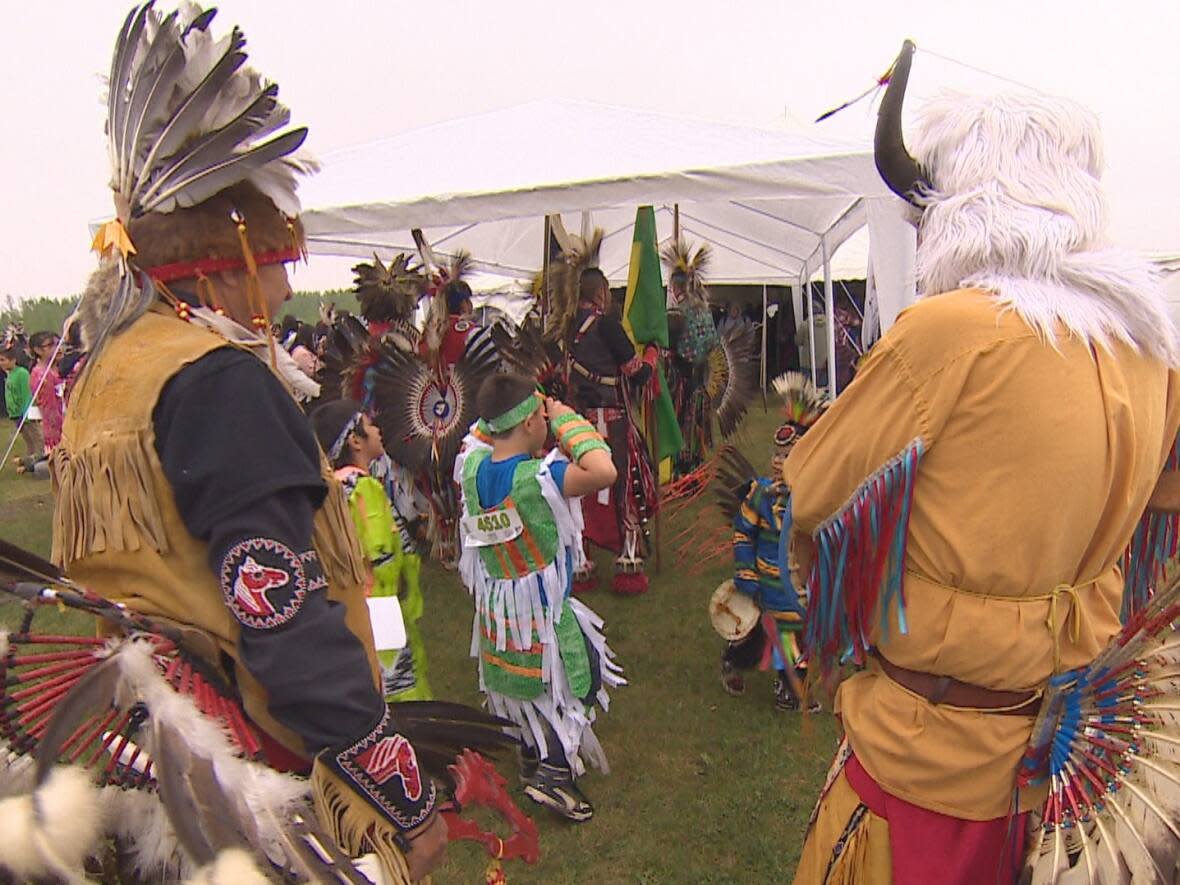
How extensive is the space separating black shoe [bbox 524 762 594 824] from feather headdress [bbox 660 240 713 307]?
212 inches

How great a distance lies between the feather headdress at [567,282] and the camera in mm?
5711

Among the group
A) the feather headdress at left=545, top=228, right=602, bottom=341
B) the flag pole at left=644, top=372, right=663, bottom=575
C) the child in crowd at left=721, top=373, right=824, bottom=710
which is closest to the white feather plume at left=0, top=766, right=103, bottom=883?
the child in crowd at left=721, top=373, right=824, bottom=710

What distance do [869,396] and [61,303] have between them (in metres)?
29.6

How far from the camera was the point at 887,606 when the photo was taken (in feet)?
5.09

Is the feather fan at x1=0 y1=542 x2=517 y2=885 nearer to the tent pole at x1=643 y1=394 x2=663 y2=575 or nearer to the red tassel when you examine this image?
the red tassel

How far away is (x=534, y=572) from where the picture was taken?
9.96 feet

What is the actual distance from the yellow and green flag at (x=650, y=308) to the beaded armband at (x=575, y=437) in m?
2.77

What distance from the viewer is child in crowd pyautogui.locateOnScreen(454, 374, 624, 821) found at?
2.89m

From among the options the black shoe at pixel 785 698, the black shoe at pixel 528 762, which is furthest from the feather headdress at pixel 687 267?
the black shoe at pixel 528 762

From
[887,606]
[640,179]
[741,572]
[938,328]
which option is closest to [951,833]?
[887,606]

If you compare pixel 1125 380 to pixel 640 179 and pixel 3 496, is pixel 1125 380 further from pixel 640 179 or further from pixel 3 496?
pixel 3 496

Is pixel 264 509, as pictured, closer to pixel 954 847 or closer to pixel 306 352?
pixel 954 847

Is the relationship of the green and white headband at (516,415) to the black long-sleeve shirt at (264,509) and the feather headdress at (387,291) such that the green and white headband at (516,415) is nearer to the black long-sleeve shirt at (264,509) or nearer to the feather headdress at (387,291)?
the black long-sleeve shirt at (264,509)

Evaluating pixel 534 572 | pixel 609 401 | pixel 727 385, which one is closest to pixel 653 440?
pixel 609 401
